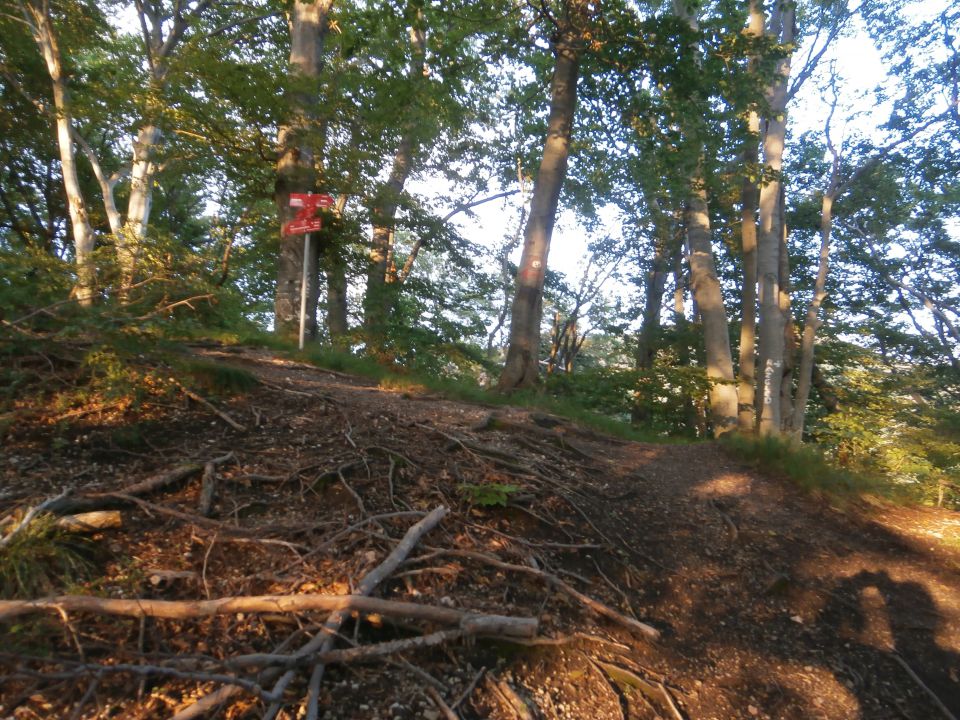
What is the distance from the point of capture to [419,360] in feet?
35.8

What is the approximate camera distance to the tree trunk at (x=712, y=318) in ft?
29.7

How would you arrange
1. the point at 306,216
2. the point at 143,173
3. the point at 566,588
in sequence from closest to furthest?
the point at 566,588, the point at 306,216, the point at 143,173

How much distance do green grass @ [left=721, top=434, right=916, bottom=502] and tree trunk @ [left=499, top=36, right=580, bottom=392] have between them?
11.1 feet

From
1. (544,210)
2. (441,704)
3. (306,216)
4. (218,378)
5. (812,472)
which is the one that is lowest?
(441,704)

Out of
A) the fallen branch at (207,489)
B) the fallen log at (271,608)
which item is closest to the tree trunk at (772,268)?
the fallen log at (271,608)

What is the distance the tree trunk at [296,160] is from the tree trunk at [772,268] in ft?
26.1

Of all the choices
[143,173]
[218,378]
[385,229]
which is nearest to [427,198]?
[385,229]

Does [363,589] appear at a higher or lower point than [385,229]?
lower

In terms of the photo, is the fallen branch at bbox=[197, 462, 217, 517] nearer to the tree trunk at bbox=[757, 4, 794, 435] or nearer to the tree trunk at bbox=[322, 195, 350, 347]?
the tree trunk at bbox=[322, 195, 350, 347]

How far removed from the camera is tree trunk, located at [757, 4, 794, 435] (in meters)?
9.02

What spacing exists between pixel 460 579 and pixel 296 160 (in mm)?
8817

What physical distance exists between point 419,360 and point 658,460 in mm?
5989

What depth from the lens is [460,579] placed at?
2.91m

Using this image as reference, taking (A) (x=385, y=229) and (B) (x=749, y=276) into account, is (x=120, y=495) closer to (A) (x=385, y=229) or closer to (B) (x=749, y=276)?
(A) (x=385, y=229)
